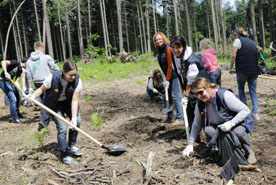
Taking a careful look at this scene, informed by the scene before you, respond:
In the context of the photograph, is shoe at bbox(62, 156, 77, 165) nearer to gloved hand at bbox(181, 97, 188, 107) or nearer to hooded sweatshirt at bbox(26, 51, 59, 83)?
gloved hand at bbox(181, 97, 188, 107)

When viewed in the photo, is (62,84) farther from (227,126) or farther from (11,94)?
(11,94)

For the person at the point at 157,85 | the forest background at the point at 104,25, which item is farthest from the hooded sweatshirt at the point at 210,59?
the forest background at the point at 104,25

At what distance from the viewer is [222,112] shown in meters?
3.17

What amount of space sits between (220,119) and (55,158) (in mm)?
2792

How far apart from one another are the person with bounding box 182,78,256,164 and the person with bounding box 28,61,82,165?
176cm

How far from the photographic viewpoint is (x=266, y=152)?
3639 mm

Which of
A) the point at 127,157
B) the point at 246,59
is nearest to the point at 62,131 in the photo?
the point at 127,157

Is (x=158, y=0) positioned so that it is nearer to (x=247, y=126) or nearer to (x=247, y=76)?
(x=247, y=76)

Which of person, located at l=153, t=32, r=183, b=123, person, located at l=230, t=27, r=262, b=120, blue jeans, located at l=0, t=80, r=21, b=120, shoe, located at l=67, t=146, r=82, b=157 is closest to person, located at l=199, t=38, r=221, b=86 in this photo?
person, located at l=230, t=27, r=262, b=120

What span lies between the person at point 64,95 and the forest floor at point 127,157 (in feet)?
1.31

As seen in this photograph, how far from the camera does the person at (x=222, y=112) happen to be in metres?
3.03

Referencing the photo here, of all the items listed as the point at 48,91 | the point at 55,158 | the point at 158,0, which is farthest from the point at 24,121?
the point at 158,0

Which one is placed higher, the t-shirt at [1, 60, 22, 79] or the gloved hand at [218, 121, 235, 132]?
the t-shirt at [1, 60, 22, 79]

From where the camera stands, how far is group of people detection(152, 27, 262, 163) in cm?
307
